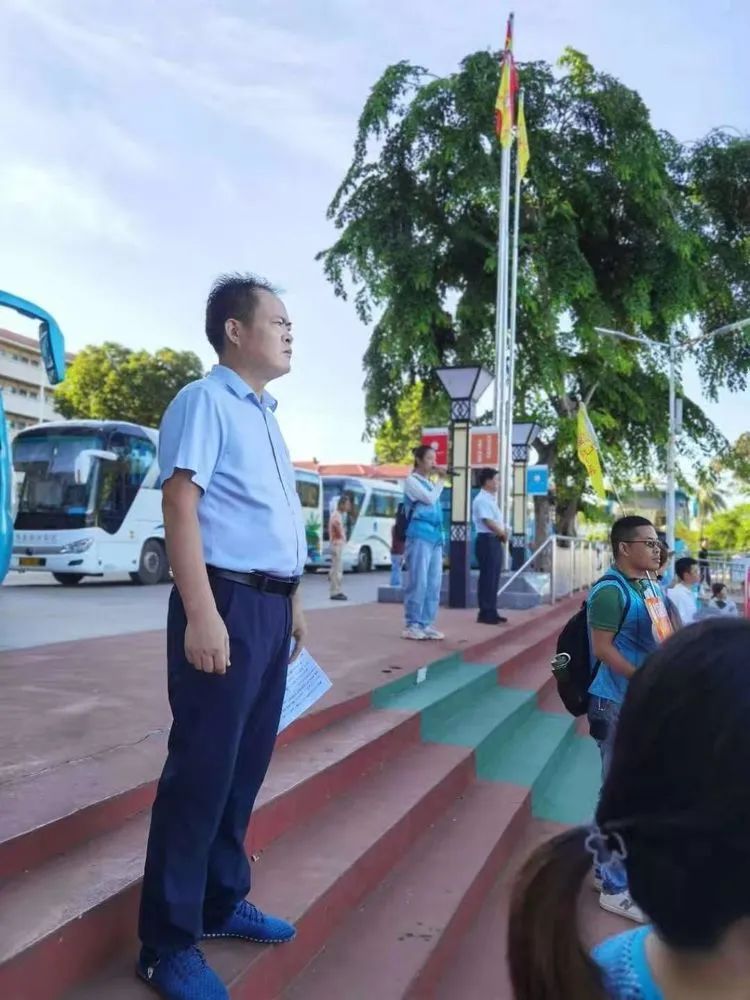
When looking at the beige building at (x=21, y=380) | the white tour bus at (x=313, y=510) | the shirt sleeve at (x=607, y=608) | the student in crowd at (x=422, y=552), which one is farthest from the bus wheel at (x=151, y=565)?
the beige building at (x=21, y=380)

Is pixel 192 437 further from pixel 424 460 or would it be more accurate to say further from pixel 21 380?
pixel 21 380

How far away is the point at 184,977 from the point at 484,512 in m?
6.59

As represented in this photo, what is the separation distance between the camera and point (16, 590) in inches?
494

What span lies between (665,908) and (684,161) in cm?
2432

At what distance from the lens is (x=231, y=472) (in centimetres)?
201

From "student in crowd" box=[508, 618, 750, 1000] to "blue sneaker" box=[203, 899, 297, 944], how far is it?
1.53 meters

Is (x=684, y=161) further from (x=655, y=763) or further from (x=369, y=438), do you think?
(x=655, y=763)

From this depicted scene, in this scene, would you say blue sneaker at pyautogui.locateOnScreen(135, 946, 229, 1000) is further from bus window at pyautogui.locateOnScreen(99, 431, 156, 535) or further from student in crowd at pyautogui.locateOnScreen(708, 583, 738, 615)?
bus window at pyautogui.locateOnScreen(99, 431, 156, 535)

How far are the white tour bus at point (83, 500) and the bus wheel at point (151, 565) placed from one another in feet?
0.08

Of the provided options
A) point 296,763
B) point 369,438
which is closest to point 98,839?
point 296,763

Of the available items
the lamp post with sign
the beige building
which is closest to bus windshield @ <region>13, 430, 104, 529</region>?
the lamp post with sign

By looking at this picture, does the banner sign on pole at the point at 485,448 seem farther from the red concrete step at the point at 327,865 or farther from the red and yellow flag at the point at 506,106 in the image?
the red concrete step at the point at 327,865

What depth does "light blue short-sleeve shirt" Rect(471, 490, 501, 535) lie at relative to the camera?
26.8ft

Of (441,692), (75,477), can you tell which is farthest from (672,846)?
(75,477)
